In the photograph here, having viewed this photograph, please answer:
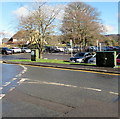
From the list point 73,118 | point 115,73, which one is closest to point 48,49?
point 115,73

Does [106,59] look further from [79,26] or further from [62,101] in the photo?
[79,26]

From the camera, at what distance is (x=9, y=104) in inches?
209

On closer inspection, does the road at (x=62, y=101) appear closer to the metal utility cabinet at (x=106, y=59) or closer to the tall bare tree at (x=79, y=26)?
the metal utility cabinet at (x=106, y=59)

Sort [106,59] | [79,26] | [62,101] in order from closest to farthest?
[62,101], [106,59], [79,26]

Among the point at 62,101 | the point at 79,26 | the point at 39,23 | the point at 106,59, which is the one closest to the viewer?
the point at 62,101

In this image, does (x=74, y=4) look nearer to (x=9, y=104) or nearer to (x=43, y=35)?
(x=43, y=35)

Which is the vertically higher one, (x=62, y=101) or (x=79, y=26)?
(x=79, y=26)

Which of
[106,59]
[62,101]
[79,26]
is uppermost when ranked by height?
[79,26]

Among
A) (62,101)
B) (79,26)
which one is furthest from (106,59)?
(79,26)

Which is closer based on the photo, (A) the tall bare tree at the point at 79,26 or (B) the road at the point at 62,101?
(B) the road at the point at 62,101

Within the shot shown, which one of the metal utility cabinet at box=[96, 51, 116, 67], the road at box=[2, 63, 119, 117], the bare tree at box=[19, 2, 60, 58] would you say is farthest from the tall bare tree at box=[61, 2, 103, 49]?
the road at box=[2, 63, 119, 117]

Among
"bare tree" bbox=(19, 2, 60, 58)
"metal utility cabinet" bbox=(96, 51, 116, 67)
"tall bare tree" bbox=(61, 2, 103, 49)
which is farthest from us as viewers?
"tall bare tree" bbox=(61, 2, 103, 49)

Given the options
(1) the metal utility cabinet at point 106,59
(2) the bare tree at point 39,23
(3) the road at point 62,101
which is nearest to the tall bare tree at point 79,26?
(2) the bare tree at point 39,23

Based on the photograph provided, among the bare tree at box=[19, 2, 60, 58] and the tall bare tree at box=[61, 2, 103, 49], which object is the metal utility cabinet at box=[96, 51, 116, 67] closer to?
the bare tree at box=[19, 2, 60, 58]
